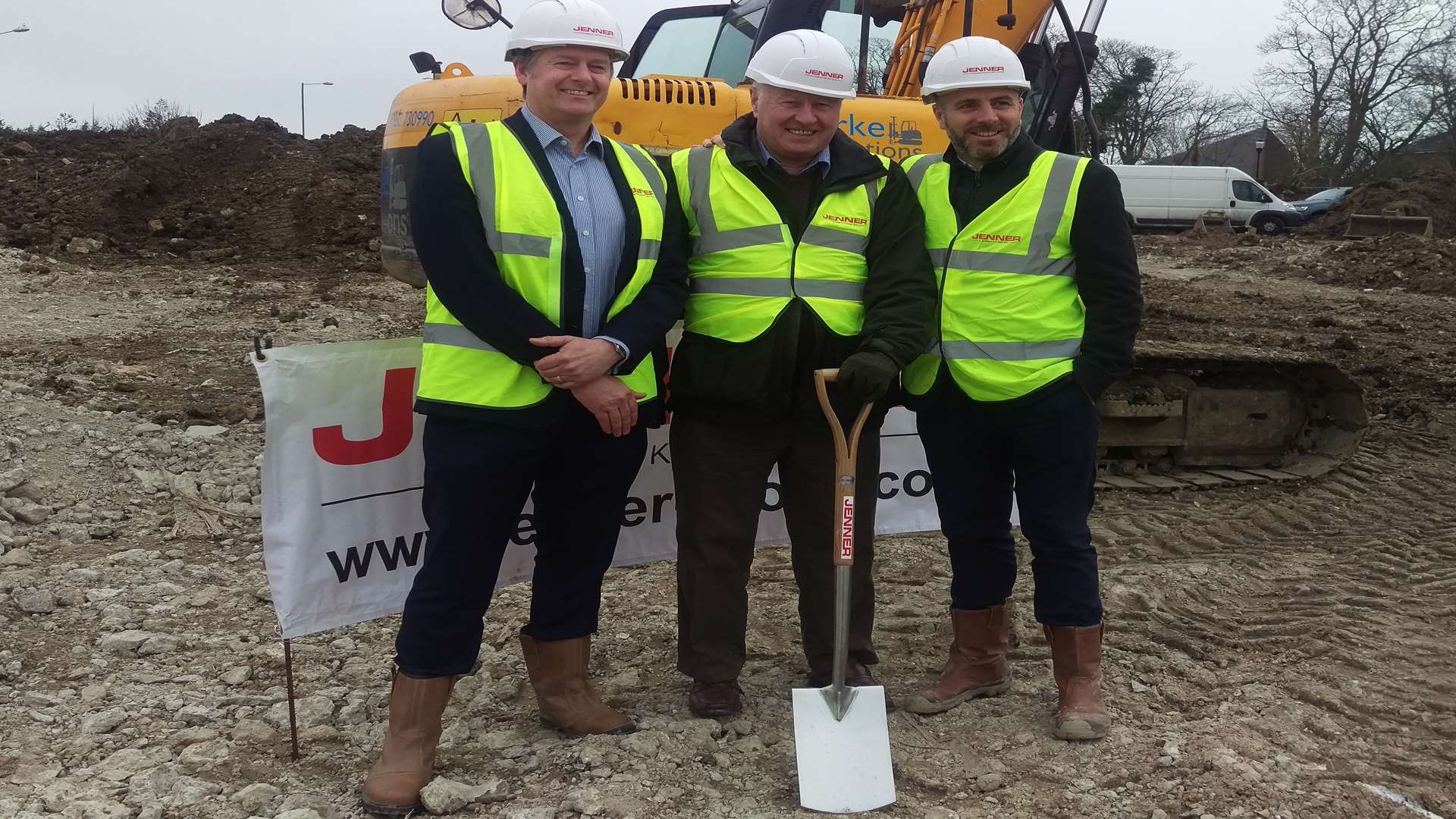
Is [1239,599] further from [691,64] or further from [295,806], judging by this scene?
[691,64]

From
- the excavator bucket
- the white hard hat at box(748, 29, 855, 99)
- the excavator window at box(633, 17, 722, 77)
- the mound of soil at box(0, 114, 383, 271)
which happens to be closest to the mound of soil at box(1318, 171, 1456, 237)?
the excavator bucket

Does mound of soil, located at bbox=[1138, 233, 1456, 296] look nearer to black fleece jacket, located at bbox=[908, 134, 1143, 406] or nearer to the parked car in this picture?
the parked car

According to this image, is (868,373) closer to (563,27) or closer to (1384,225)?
(563,27)

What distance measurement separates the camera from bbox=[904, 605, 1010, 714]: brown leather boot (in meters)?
3.98

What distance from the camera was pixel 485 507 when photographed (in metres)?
3.23

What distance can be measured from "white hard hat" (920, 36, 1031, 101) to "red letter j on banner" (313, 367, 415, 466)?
1.90 meters

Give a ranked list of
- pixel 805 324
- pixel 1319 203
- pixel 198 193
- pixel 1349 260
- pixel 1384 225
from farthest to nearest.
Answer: pixel 1319 203, pixel 1384 225, pixel 198 193, pixel 1349 260, pixel 805 324

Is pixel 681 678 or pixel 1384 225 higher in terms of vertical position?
pixel 1384 225

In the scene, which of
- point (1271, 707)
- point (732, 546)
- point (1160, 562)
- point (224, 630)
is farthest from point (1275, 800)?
point (224, 630)

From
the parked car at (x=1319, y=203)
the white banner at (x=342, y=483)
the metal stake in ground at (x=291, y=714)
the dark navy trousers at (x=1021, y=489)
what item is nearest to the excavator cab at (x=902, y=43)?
the dark navy trousers at (x=1021, y=489)

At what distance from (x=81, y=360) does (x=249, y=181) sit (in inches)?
420

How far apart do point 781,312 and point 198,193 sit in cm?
1695

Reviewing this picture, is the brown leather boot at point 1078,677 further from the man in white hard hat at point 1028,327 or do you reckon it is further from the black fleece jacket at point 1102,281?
the black fleece jacket at point 1102,281

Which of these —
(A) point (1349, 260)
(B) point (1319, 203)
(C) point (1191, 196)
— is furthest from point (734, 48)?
(B) point (1319, 203)
